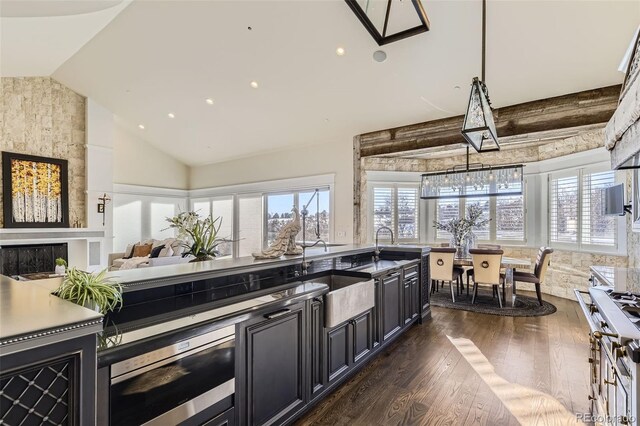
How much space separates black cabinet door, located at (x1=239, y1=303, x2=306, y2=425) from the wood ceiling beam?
4653mm

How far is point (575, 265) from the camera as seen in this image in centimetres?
595

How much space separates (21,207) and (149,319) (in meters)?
6.95

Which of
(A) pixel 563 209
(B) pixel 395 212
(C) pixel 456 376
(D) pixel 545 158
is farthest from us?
(B) pixel 395 212

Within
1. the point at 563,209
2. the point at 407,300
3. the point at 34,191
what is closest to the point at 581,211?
the point at 563,209

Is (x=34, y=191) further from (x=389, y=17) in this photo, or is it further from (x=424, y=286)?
(x=424, y=286)

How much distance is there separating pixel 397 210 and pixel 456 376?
191 inches

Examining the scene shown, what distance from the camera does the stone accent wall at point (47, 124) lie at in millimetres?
6242

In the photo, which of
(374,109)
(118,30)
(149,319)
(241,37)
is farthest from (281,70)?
(149,319)

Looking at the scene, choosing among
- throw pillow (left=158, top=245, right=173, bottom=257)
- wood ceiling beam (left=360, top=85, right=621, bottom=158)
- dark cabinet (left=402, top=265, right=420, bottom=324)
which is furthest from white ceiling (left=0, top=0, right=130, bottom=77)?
dark cabinet (left=402, top=265, right=420, bottom=324)

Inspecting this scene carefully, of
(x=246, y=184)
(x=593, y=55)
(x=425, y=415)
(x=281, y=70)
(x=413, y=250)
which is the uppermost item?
(x=281, y=70)

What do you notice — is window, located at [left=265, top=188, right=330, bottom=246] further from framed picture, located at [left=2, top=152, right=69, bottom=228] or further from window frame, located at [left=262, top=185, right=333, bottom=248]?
framed picture, located at [left=2, top=152, right=69, bottom=228]

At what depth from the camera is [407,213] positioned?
7.66m

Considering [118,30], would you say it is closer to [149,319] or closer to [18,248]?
[18,248]

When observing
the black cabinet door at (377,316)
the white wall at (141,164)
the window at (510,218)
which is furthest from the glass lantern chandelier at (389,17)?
the white wall at (141,164)
